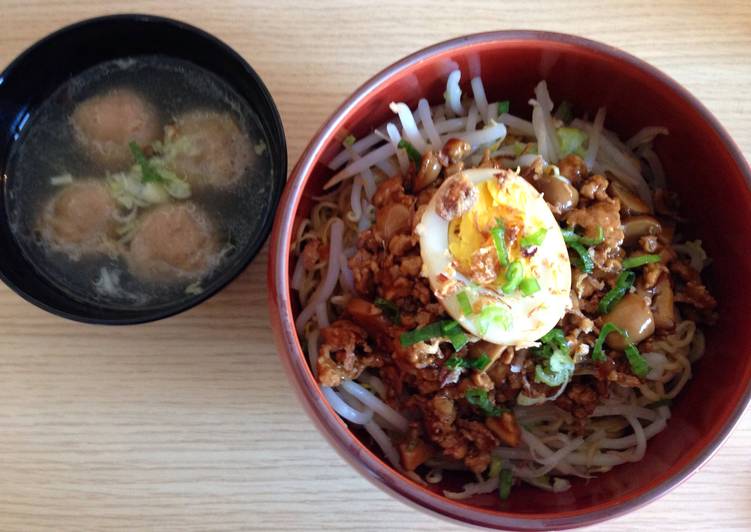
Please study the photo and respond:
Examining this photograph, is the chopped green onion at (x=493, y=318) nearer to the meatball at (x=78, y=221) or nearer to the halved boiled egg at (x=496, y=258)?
the halved boiled egg at (x=496, y=258)

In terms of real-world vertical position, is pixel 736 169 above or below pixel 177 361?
above

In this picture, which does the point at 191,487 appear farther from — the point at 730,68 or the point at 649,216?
the point at 730,68

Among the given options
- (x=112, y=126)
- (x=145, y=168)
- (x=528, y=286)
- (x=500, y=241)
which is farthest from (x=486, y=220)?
(x=112, y=126)

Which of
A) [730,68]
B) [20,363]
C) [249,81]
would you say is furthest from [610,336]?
[20,363]

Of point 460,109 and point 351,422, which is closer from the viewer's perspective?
point 351,422

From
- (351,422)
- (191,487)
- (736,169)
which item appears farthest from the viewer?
(191,487)
